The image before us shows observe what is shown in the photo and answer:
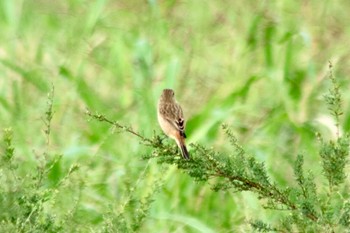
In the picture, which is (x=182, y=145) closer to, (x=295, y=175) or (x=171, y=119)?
(x=171, y=119)

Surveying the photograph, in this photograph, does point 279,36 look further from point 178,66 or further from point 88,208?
point 88,208

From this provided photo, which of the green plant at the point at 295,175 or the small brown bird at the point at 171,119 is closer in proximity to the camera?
the green plant at the point at 295,175

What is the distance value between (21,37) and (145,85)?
1145 mm

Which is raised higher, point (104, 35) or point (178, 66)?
point (104, 35)

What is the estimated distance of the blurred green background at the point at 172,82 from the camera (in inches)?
306

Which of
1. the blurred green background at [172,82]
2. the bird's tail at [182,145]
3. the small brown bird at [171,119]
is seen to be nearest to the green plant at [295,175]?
the bird's tail at [182,145]

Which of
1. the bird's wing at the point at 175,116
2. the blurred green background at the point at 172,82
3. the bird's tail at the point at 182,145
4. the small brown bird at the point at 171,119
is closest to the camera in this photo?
the bird's tail at the point at 182,145

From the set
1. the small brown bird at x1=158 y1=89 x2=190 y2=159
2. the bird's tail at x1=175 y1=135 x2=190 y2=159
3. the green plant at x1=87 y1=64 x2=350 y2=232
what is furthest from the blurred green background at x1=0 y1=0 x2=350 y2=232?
the green plant at x1=87 y1=64 x2=350 y2=232

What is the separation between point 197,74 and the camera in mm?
9586

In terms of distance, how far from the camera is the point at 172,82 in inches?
325

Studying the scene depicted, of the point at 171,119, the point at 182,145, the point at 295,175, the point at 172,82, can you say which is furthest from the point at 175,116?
the point at 172,82

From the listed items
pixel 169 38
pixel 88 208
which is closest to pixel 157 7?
pixel 169 38

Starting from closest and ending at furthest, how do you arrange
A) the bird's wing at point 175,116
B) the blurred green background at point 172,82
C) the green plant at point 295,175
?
the green plant at point 295,175 → the bird's wing at point 175,116 → the blurred green background at point 172,82

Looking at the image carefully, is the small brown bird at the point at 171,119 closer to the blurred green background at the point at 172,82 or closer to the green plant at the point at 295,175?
the blurred green background at the point at 172,82
